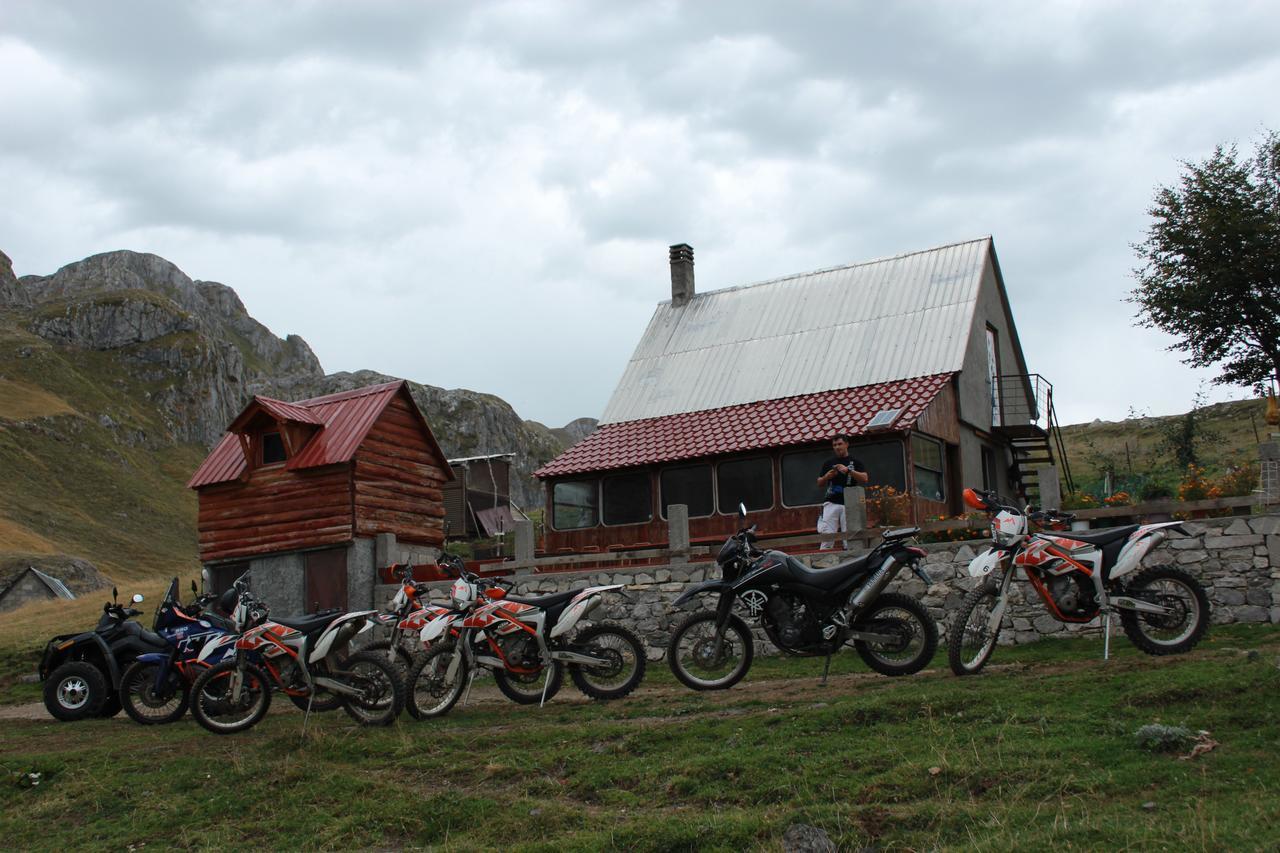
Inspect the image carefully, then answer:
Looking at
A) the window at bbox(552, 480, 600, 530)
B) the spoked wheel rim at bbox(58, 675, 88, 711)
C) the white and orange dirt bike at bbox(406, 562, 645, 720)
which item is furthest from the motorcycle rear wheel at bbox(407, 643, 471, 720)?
the window at bbox(552, 480, 600, 530)

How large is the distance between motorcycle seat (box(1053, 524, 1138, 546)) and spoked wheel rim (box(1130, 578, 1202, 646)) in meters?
0.50

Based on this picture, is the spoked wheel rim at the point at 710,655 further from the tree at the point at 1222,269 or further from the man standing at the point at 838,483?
the tree at the point at 1222,269

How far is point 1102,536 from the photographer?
11023 mm

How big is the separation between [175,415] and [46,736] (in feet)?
402

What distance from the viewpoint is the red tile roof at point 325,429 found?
22188 millimetres

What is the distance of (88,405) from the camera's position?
11519 centimetres

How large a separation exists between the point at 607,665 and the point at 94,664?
7324 millimetres

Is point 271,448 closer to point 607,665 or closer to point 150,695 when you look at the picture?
point 150,695

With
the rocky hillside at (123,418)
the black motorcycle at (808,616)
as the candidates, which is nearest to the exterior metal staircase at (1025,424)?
Answer: the black motorcycle at (808,616)

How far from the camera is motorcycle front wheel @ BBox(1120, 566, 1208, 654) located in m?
10.7

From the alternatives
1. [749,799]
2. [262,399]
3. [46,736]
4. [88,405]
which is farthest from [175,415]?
[749,799]

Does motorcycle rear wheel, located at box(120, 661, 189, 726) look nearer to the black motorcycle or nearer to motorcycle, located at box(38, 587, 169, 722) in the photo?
motorcycle, located at box(38, 587, 169, 722)

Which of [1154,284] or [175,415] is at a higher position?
[175,415]

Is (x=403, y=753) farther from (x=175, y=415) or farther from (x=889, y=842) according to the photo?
(x=175, y=415)
